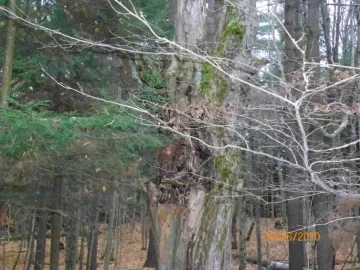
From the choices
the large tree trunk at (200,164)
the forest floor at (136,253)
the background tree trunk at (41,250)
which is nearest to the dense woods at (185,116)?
the large tree trunk at (200,164)

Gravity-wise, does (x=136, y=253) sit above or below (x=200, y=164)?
below

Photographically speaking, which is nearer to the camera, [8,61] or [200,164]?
[200,164]

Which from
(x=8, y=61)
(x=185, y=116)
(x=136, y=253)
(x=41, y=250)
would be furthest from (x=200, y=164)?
(x=136, y=253)

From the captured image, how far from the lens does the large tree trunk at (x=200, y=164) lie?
655cm

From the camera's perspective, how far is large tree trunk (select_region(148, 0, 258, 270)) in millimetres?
6551

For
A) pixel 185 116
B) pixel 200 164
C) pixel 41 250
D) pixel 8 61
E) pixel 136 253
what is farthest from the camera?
pixel 136 253

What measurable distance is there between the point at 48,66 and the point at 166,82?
3.28m

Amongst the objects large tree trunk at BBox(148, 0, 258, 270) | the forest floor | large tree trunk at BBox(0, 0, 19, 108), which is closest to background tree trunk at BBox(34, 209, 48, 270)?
the forest floor

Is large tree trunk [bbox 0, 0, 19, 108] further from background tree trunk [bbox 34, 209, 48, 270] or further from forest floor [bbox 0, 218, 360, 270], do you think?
forest floor [bbox 0, 218, 360, 270]

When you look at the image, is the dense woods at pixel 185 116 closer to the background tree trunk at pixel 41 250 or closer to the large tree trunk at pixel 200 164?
the large tree trunk at pixel 200 164

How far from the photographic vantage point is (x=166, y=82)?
6828 mm

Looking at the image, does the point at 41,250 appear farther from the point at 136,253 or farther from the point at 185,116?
the point at 136,253

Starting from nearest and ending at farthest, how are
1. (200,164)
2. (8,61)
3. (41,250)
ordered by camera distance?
(200,164)
(8,61)
(41,250)

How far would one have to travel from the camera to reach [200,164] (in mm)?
6629
